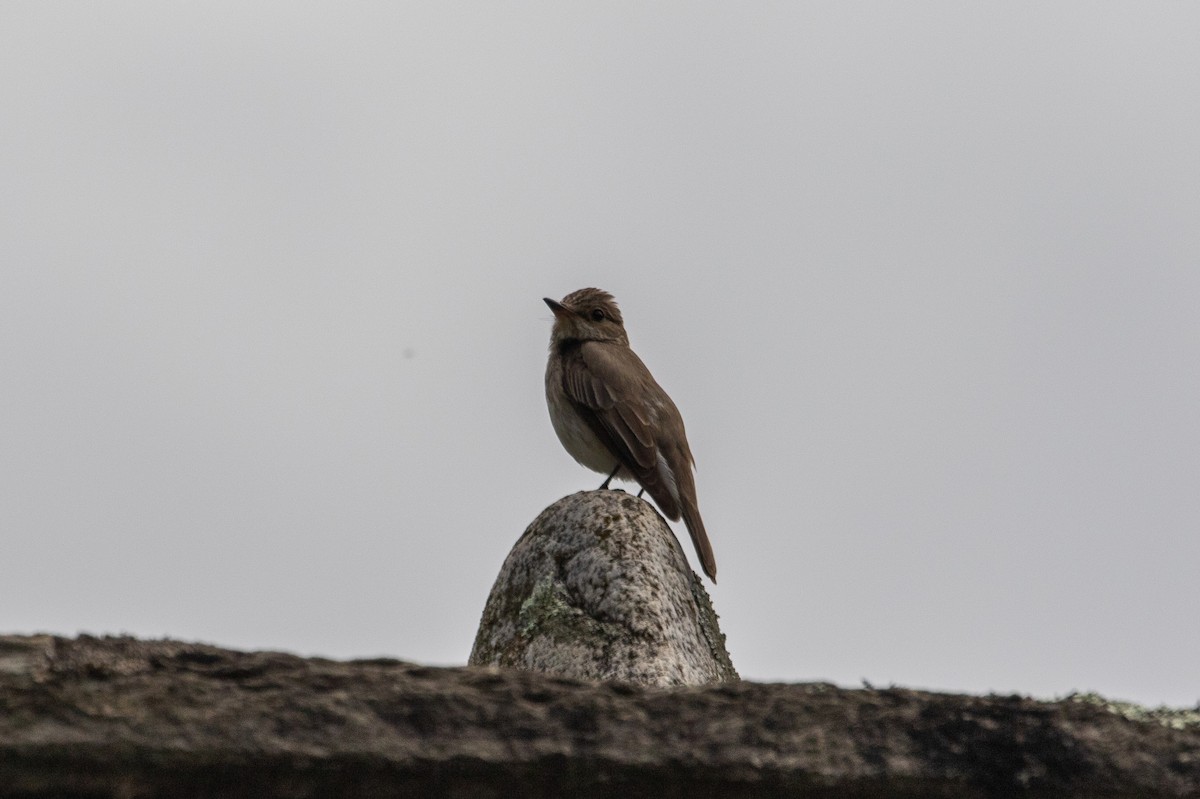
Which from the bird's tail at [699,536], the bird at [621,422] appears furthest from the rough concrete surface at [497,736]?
the bird at [621,422]

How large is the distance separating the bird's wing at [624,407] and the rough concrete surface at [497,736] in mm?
6575

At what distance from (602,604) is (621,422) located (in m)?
5.22

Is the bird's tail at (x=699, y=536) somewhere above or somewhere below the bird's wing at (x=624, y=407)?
below

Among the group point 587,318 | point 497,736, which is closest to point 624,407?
point 587,318

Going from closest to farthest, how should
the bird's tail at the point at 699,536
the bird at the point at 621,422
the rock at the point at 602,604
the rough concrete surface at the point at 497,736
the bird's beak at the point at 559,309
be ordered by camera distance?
the rough concrete surface at the point at 497,736
the rock at the point at 602,604
the bird's tail at the point at 699,536
the bird at the point at 621,422
the bird's beak at the point at 559,309

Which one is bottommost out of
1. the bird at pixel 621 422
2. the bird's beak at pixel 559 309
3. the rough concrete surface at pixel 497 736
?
the rough concrete surface at pixel 497 736

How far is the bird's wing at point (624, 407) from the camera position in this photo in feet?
31.5

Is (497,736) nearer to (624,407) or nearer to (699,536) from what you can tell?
(699,536)

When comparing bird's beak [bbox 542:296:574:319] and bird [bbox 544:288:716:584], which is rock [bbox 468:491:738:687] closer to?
bird [bbox 544:288:716:584]

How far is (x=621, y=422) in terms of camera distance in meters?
9.84

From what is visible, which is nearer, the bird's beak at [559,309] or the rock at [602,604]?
the rock at [602,604]

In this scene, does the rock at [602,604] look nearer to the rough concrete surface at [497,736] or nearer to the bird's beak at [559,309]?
the rough concrete surface at [497,736]

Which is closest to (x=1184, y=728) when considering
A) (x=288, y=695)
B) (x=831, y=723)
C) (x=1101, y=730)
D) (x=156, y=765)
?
(x=1101, y=730)

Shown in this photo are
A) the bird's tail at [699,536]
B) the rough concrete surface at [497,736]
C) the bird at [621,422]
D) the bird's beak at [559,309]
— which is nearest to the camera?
the rough concrete surface at [497,736]
